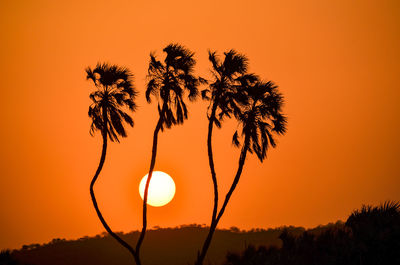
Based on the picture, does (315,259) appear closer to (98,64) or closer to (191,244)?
(98,64)

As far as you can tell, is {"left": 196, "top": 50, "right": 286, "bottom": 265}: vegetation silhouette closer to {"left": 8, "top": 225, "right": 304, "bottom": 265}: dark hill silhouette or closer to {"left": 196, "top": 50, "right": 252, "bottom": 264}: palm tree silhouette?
{"left": 196, "top": 50, "right": 252, "bottom": 264}: palm tree silhouette

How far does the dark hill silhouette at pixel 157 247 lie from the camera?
387 ft

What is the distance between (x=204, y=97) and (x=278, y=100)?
534 cm

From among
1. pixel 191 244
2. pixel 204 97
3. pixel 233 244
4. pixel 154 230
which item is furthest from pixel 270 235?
pixel 204 97

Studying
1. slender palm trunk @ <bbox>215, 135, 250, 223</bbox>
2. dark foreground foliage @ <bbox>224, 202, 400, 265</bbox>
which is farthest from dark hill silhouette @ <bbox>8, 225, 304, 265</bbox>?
dark foreground foliage @ <bbox>224, 202, 400, 265</bbox>

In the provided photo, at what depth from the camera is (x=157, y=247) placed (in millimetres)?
135250

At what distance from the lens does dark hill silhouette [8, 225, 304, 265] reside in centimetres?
11781

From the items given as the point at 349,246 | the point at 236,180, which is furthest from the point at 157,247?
the point at 349,246

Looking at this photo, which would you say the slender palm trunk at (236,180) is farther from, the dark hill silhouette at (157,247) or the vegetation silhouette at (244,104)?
the dark hill silhouette at (157,247)

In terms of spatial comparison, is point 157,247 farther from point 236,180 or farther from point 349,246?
point 349,246

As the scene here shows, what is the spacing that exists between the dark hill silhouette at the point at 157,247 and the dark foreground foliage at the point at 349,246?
285 ft

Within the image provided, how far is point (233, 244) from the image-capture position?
5098 inches

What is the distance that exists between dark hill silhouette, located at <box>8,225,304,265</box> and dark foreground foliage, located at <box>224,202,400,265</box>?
285 ft

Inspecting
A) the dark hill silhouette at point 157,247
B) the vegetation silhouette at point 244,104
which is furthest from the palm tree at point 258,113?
the dark hill silhouette at point 157,247
